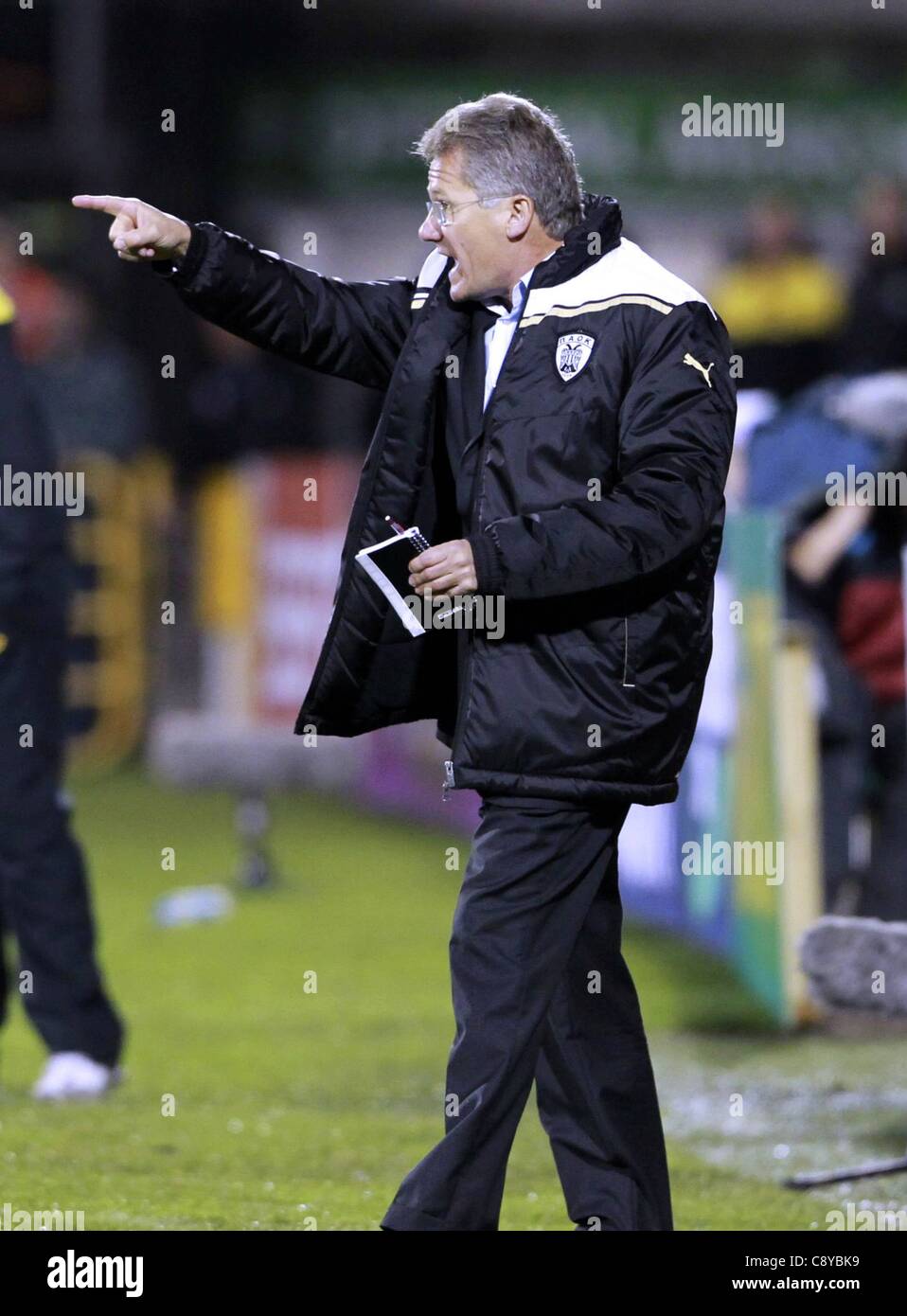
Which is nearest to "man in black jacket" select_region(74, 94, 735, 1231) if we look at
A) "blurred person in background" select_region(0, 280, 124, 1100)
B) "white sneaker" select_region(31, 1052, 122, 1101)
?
"blurred person in background" select_region(0, 280, 124, 1100)

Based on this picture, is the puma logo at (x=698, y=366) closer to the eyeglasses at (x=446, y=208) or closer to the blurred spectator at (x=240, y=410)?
the eyeglasses at (x=446, y=208)

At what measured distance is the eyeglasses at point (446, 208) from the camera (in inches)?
178

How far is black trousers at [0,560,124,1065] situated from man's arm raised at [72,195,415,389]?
1.85m

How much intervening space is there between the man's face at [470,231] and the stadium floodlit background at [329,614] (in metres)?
1.93

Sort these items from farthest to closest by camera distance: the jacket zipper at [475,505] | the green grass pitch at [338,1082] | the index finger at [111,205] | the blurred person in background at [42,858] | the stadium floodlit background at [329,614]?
the blurred person in background at [42,858] < the stadium floodlit background at [329,614] < the green grass pitch at [338,1082] < the index finger at [111,205] < the jacket zipper at [475,505]

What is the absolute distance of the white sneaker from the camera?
650cm

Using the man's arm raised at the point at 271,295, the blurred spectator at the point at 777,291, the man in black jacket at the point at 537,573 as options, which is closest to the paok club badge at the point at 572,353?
the man in black jacket at the point at 537,573

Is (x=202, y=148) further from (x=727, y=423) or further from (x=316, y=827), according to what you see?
(x=727, y=423)

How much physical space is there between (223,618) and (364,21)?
5796 mm

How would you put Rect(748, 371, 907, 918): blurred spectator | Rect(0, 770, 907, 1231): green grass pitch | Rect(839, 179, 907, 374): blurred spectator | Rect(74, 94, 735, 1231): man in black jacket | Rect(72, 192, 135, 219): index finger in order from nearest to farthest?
Rect(74, 94, 735, 1231): man in black jacket < Rect(72, 192, 135, 219): index finger < Rect(0, 770, 907, 1231): green grass pitch < Rect(748, 371, 907, 918): blurred spectator < Rect(839, 179, 907, 374): blurred spectator

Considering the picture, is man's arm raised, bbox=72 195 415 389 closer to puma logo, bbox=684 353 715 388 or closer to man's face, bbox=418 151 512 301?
man's face, bbox=418 151 512 301

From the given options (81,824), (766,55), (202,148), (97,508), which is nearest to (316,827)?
(81,824)

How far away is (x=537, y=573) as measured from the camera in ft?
14.1

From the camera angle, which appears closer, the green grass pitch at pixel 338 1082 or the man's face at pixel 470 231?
the man's face at pixel 470 231
